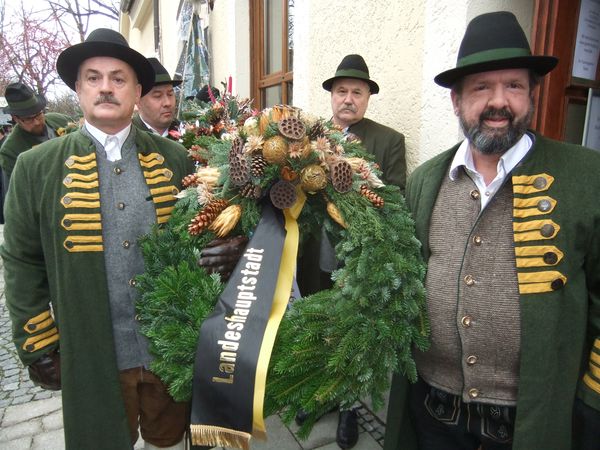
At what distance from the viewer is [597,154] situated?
1528 mm

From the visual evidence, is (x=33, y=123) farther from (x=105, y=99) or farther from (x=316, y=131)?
(x=316, y=131)

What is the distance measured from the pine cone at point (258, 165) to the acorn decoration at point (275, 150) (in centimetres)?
2

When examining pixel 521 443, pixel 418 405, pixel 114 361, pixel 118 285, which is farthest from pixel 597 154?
pixel 114 361

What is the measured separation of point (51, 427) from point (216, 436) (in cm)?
203

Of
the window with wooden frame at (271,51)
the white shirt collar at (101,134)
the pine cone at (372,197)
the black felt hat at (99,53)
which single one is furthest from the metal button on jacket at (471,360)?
the window with wooden frame at (271,51)

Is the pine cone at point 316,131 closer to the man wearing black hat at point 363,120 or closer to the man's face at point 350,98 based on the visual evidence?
the man wearing black hat at point 363,120

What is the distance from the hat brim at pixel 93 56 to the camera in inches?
74.7

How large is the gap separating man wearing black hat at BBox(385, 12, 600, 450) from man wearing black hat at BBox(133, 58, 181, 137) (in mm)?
2638

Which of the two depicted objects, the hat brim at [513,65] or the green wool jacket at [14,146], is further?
the green wool jacket at [14,146]

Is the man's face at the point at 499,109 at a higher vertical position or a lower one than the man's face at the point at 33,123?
lower

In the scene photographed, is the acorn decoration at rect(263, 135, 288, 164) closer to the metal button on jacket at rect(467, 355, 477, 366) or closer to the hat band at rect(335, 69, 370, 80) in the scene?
the metal button on jacket at rect(467, 355, 477, 366)

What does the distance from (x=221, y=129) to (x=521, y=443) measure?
2018 mm

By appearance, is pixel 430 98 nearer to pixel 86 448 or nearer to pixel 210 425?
pixel 210 425

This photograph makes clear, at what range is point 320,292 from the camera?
160 cm
